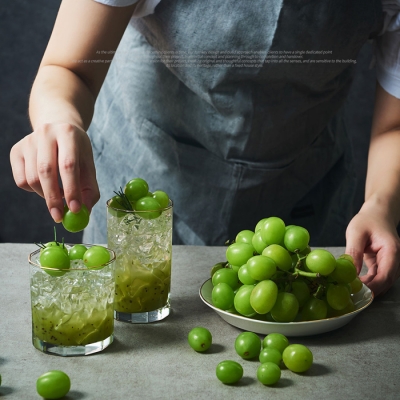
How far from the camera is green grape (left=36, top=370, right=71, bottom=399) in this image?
0.60 m

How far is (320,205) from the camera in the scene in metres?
1.52

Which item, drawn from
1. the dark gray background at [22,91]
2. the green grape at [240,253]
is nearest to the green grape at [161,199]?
the green grape at [240,253]

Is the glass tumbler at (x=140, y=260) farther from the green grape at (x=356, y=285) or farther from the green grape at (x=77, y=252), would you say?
the green grape at (x=356, y=285)

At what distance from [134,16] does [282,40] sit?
0.29 metres

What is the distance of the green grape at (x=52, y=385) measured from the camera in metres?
0.60

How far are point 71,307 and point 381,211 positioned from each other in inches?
22.7

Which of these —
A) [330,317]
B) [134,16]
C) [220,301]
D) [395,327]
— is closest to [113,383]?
[220,301]

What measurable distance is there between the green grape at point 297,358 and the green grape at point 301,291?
93 mm

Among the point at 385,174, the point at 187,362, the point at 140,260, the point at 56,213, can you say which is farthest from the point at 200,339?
the point at 385,174

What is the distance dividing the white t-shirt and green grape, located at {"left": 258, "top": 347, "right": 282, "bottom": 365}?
0.71 metres

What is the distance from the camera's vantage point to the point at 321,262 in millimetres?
738

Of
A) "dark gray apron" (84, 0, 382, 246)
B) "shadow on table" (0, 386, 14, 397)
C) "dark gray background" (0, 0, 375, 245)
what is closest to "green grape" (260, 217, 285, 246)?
"shadow on table" (0, 386, 14, 397)

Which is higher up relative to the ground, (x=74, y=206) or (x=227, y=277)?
(x=74, y=206)

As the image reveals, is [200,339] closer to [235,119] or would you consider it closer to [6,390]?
[6,390]
